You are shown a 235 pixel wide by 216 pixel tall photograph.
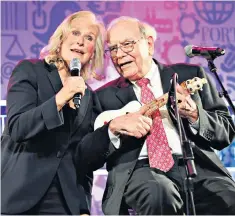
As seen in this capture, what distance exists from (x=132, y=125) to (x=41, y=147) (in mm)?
581

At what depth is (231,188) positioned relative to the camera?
304 cm

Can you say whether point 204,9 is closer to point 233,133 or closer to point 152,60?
point 152,60

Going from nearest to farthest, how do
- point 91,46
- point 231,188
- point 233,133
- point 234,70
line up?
point 231,188, point 233,133, point 91,46, point 234,70

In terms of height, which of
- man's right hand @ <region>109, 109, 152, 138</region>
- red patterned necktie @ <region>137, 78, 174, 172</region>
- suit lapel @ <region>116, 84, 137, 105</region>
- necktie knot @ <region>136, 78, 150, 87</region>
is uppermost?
necktie knot @ <region>136, 78, 150, 87</region>

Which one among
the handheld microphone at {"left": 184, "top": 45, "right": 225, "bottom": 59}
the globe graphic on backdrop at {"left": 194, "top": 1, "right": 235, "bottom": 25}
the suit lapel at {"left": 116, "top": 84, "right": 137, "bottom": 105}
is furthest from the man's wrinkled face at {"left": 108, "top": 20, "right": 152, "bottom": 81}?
the globe graphic on backdrop at {"left": 194, "top": 1, "right": 235, "bottom": 25}

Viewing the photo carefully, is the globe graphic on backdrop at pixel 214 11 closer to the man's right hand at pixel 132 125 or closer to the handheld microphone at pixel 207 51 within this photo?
the handheld microphone at pixel 207 51

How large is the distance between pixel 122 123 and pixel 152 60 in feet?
2.11

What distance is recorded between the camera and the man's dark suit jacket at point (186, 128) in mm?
3092

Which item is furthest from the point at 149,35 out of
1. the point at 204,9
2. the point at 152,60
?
the point at 204,9

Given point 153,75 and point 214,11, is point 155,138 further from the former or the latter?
point 214,11

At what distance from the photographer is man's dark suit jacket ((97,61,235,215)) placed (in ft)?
10.1

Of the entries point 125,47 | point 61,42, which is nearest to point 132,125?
point 125,47

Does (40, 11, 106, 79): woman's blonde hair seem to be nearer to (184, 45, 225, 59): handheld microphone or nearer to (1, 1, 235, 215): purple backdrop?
(1, 1, 235, 215): purple backdrop

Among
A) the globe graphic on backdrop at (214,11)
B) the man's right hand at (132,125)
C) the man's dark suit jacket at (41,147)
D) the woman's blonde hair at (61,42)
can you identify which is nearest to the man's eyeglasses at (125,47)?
the woman's blonde hair at (61,42)
